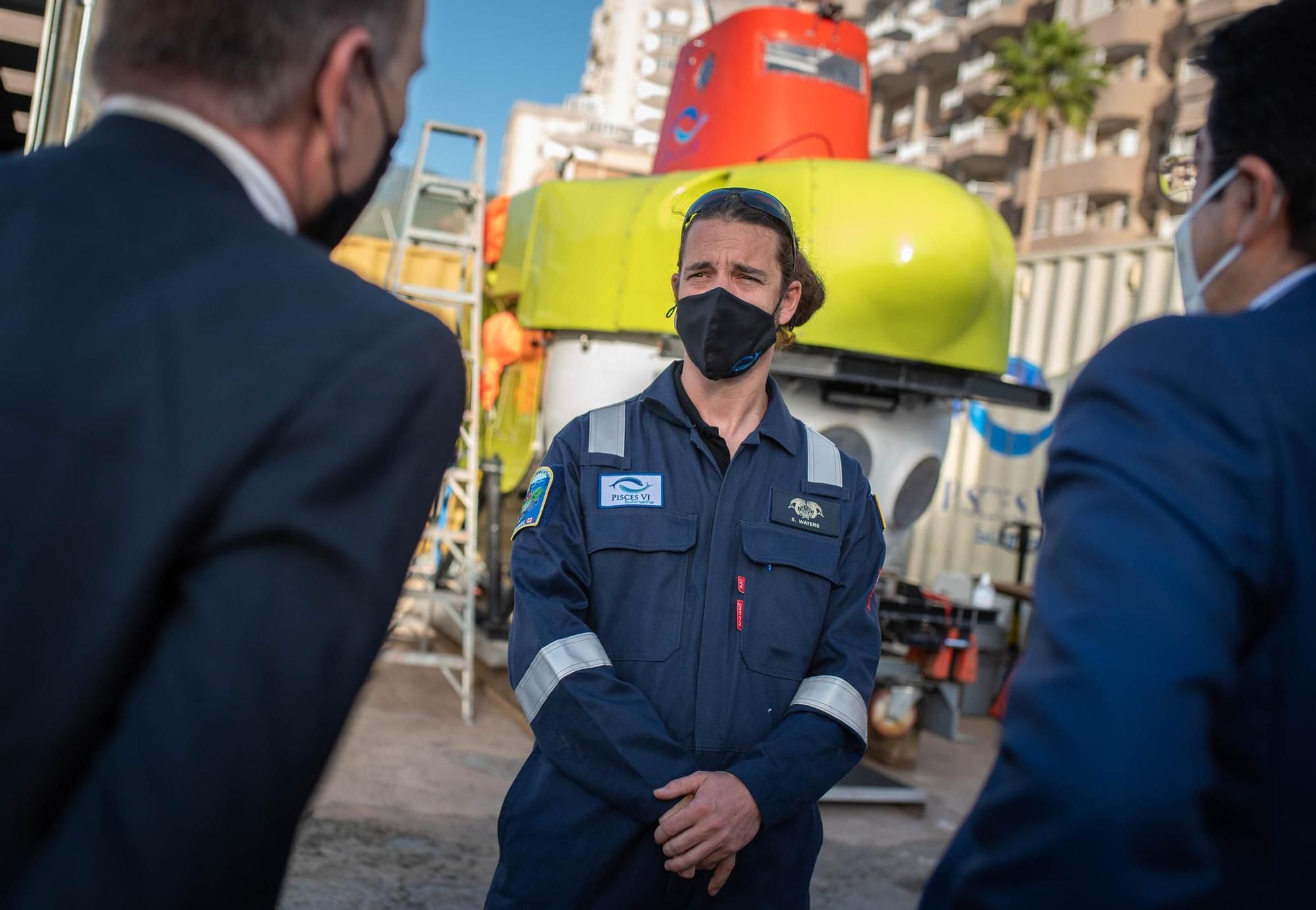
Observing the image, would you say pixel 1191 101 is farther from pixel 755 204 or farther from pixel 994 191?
pixel 755 204

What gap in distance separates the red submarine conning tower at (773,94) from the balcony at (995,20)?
32298mm

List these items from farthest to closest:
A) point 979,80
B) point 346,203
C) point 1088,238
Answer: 1. point 979,80
2. point 1088,238
3. point 346,203

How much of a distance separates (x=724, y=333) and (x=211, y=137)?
58.5 inches

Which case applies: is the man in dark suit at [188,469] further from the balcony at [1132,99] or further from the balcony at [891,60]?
the balcony at [891,60]

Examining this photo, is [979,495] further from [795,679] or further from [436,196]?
[795,679]

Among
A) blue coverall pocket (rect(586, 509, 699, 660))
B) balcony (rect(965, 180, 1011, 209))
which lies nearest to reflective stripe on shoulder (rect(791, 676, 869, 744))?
blue coverall pocket (rect(586, 509, 699, 660))

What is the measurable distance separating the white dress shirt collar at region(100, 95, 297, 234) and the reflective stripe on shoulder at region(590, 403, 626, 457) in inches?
50.8

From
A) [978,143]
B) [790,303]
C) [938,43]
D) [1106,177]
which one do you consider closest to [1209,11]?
[1106,177]

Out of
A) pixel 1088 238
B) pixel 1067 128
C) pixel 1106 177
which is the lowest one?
pixel 1088 238

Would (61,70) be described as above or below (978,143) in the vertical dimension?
below

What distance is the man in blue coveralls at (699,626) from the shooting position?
1.94 metres

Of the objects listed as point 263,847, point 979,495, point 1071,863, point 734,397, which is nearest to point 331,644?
point 263,847

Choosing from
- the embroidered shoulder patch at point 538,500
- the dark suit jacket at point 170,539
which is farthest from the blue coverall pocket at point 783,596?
the dark suit jacket at point 170,539

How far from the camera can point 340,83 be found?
928mm
